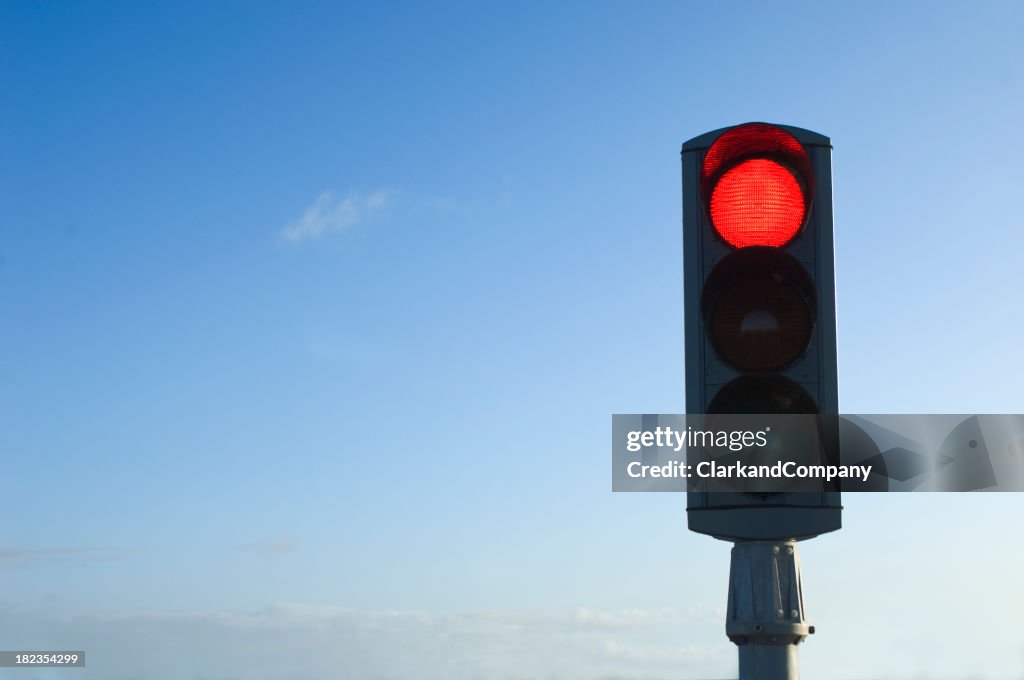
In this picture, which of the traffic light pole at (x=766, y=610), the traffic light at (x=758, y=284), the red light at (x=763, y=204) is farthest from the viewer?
the red light at (x=763, y=204)

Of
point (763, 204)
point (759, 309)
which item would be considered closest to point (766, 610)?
point (759, 309)

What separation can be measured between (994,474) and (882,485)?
582mm

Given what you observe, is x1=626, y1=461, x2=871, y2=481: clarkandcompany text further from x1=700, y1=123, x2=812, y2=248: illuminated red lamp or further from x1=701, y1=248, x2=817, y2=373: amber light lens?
x1=700, y1=123, x2=812, y2=248: illuminated red lamp

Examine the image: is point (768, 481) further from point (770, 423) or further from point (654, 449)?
point (654, 449)

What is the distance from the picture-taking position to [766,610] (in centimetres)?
357

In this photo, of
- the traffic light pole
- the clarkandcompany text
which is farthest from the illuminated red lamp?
the traffic light pole

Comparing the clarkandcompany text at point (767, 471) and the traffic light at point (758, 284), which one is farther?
the traffic light at point (758, 284)

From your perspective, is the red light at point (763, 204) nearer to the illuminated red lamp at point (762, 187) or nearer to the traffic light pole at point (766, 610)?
the illuminated red lamp at point (762, 187)

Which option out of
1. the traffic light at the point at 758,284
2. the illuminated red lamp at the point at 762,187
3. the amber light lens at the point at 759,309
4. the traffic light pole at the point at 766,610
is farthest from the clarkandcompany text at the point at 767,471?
the illuminated red lamp at the point at 762,187

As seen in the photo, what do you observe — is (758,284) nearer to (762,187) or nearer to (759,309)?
(759,309)

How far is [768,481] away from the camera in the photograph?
3.62m

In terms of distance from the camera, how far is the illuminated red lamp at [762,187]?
3842mm

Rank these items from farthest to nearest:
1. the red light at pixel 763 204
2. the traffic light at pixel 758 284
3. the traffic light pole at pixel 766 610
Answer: the red light at pixel 763 204 < the traffic light at pixel 758 284 < the traffic light pole at pixel 766 610

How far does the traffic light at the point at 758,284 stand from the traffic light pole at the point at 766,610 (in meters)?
0.12
